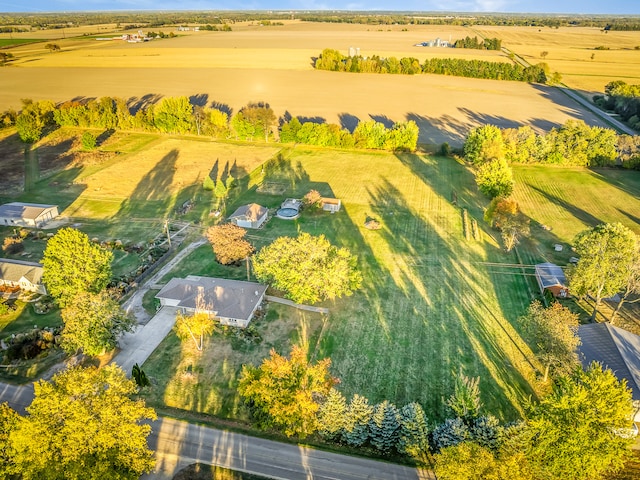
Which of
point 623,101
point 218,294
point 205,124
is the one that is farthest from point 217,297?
point 623,101

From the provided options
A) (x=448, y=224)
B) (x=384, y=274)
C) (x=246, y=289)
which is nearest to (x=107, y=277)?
(x=246, y=289)

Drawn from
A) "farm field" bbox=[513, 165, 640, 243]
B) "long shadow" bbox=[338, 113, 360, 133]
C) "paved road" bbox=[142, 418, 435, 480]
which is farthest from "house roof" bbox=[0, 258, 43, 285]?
"long shadow" bbox=[338, 113, 360, 133]

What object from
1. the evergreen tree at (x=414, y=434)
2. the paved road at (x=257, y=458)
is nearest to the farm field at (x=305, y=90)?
the evergreen tree at (x=414, y=434)

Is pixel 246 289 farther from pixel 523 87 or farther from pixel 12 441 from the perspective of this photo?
pixel 523 87

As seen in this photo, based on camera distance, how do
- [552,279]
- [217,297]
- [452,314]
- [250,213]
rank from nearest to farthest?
1. [217,297]
2. [452,314]
3. [552,279]
4. [250,213]

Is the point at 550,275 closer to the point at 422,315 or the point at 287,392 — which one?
the point at 422,315

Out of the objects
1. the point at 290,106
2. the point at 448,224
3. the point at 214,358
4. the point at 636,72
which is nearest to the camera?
the point at 214,358
